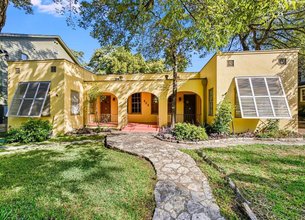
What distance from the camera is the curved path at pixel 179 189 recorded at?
12.7 ft

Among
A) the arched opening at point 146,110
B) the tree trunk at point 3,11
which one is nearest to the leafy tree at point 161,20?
the tree trunk at point 3,11

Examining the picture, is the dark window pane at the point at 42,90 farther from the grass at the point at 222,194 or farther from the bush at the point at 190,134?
the grass at the point at 222,194

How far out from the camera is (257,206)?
3879mm

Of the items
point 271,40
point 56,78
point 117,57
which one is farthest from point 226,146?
point 117,57

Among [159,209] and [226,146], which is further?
[226,146]

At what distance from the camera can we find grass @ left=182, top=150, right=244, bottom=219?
3.81 m

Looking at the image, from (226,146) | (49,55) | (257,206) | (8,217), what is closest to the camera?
(8,217)

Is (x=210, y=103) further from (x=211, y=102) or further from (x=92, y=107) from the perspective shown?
(x=92, y=107)

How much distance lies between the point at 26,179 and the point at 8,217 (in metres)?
2.02

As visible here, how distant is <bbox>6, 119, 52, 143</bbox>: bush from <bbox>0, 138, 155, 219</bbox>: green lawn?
10.9 feet

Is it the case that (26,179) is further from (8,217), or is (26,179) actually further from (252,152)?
(252,152)

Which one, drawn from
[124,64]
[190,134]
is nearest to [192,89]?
[190,134]

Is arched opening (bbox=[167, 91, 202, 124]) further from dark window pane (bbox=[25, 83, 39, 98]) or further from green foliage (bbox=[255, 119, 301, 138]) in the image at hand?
dark window pane (bbox=[25, 83, 39, 98])

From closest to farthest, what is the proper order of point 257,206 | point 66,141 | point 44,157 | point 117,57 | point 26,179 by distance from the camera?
1. point 257,206
2. point 26,179
3. point 44,157
4. point 66,141
5. point 117,57
